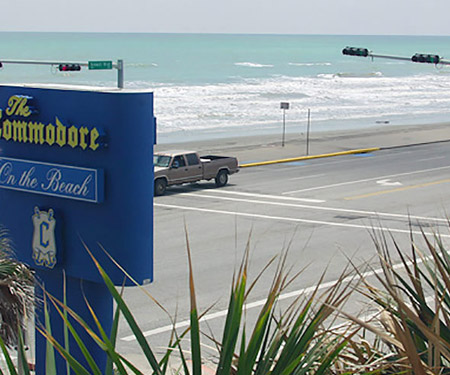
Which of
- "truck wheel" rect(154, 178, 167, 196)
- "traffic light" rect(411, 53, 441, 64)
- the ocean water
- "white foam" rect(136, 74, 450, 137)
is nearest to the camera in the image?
"truck wheel" rect(154, 178, 167, 196)

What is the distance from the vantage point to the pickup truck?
97.0 ft

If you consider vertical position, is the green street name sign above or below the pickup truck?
above

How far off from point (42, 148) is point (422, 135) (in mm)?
43109

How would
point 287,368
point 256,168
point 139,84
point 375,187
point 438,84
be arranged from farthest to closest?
point 438,84
point 139,84
point 256,168
point 375,187
point 287,368

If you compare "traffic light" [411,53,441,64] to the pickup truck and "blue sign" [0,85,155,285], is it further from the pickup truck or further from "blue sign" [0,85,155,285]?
"blue sign" [0,85,155,285]

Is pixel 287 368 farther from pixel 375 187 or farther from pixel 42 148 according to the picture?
pixel 375 187

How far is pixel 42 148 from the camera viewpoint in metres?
11.1

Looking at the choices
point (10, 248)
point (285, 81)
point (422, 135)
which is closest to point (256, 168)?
point (422, 135)

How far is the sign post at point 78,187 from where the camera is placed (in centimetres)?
1033

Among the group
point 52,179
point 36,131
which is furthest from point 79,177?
point 36,131

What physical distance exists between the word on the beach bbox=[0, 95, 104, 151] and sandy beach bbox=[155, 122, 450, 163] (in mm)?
27454

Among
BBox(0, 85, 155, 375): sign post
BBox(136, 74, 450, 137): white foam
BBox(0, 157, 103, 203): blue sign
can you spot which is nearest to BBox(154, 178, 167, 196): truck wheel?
BBox(0, 85, 155, 375): sign post

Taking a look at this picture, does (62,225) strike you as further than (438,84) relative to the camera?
No

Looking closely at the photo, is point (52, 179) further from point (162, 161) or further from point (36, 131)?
point (162, 161)
